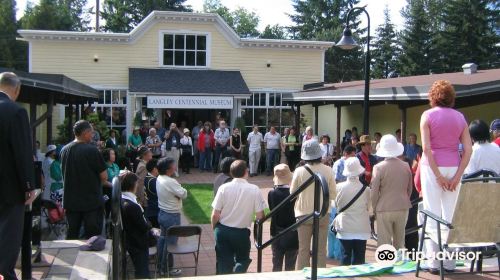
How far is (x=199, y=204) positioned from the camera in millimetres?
12211

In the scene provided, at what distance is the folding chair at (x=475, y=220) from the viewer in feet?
13.7

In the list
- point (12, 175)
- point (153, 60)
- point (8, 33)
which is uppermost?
point (8, 33)

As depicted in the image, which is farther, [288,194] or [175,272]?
[175,272]

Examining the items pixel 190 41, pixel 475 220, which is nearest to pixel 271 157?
pixel 190 41

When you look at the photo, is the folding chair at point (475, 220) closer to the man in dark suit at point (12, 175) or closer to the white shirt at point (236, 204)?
the white shirt at point (236, 204)

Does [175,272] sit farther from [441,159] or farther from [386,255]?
[441,159]

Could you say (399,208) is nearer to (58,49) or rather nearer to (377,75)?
(58,49)

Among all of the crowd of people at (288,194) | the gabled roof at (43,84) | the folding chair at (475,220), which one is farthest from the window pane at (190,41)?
the folding chair at (475,220)

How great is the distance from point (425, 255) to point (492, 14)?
140 feet

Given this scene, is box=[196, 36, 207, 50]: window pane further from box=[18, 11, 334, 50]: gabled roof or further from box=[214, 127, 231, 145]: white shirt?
box=[214, 127, 231, 145]: white shirt

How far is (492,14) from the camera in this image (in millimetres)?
42219

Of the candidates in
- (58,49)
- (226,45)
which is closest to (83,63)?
(58,49)

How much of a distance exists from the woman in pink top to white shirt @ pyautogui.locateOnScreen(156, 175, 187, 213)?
3.05 m

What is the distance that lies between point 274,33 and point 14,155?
190 feet
